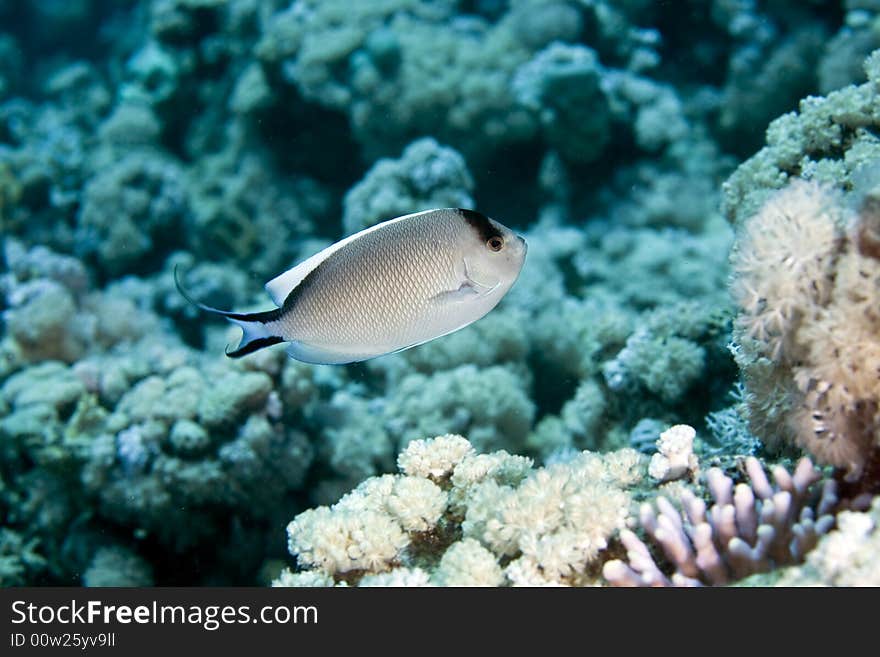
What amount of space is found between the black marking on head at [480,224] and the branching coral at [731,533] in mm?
1103

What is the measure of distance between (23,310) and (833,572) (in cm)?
803

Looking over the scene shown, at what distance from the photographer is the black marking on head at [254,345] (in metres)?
2.15

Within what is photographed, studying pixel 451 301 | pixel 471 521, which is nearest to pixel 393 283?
Answer: pixel 451 301

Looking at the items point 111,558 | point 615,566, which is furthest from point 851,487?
point 111,558

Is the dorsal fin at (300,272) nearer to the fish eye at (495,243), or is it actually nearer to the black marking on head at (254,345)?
the black marking on head at (254,345)

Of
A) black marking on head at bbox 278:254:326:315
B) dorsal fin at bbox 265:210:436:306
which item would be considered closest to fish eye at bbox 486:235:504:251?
dorsal fin at bbox 265:210:436:306

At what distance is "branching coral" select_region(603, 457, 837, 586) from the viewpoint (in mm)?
2029

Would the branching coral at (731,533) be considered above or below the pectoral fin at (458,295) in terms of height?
below

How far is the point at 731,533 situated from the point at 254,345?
1.74 meters

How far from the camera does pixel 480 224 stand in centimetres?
220

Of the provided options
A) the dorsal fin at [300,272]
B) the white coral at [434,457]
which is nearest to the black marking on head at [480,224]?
the dorsal fin at [300,272]

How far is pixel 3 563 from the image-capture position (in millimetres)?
5840

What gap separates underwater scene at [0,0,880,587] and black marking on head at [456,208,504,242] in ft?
0.05

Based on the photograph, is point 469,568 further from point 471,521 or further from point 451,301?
point 451,301
